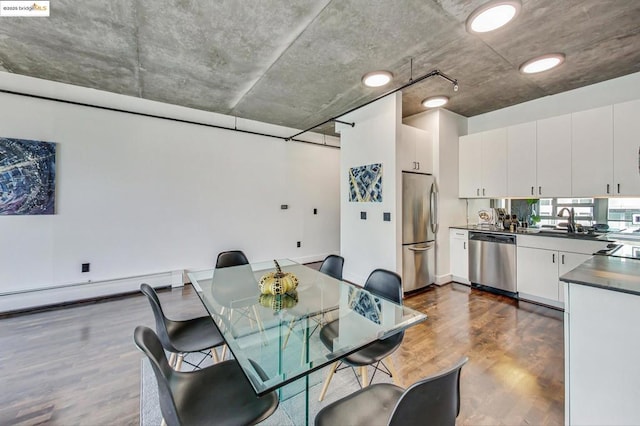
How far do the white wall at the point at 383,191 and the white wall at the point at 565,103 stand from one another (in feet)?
6.81

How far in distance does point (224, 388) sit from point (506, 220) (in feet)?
14.4

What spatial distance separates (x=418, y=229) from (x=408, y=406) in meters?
3.39

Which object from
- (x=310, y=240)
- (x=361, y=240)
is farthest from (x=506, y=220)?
(x=310, y=240)

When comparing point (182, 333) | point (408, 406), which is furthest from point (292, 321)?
point (408, 406)

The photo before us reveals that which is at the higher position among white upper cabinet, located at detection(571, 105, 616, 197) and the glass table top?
white upper cabinet, located at detection(571, 105, 616, 197)

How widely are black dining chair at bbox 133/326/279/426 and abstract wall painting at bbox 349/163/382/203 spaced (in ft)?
10.0

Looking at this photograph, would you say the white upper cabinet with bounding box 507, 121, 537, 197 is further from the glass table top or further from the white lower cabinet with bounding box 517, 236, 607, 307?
the glass table top

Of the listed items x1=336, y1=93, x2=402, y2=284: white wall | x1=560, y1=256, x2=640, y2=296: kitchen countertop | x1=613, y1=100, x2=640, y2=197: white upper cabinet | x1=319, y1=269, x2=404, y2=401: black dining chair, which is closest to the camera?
x1=560, y1=256, x2=640, y2=296: kitchen countertop

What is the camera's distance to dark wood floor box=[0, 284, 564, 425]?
5.51 ft

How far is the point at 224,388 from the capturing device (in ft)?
4.16

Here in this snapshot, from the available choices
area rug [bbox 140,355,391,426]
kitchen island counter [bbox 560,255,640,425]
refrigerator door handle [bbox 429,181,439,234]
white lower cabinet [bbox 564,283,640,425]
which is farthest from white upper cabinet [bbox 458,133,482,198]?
area rug [bbox 140,355,391,426]

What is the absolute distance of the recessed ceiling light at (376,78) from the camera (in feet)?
9.75

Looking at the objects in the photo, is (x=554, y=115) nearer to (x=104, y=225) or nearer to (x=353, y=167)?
(x=353, y=167)

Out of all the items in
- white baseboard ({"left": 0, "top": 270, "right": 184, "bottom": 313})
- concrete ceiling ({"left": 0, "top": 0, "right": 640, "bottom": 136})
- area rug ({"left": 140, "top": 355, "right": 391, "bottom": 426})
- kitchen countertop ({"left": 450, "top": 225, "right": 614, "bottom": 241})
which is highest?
concrete ceiling ({"left": 0, "top": 0, "right": 640, "bottom": 136})
